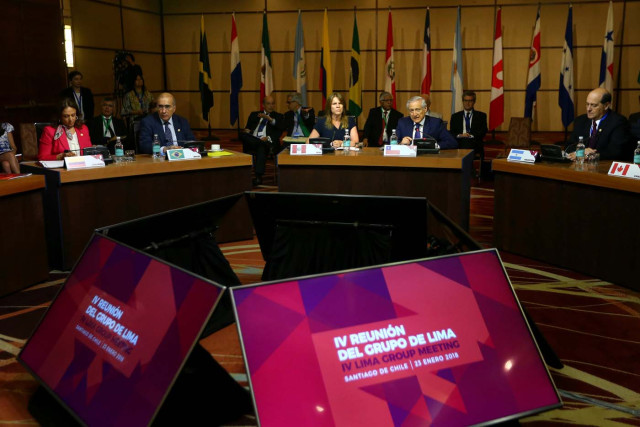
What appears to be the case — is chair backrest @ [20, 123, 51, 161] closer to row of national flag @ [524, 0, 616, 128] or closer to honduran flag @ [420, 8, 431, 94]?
honduran flag @ [420, 8, 431, 94]

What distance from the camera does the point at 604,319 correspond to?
372cm

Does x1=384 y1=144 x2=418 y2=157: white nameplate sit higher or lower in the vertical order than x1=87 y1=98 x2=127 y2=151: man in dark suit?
lower

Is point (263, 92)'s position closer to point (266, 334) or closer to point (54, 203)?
point (54, 203)

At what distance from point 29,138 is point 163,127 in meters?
1.98

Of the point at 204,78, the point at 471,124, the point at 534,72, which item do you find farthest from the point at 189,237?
the point at 204,78

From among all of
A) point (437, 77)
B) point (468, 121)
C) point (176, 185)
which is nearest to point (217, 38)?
point (437, 77)

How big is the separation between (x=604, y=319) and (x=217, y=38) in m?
9.99

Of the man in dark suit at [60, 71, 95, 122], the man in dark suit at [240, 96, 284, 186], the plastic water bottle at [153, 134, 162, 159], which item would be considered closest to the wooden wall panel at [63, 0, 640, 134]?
the man in dark suit at [60, 71, 95, 122]

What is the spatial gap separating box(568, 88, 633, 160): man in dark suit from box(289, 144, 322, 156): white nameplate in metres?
2.08

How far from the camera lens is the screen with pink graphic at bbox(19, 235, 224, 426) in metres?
2.00

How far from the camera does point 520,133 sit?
8461 mm

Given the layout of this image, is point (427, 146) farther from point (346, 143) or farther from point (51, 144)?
point (51, 144)

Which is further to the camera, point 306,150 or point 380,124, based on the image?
point 380,124

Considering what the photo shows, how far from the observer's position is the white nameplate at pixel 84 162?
4.65 metres
